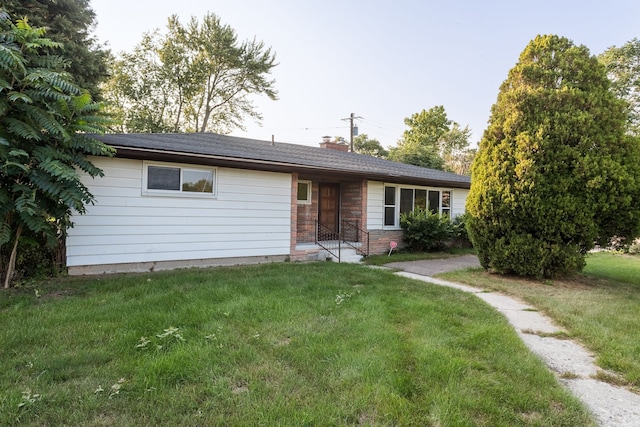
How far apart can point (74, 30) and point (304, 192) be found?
32.0 feet

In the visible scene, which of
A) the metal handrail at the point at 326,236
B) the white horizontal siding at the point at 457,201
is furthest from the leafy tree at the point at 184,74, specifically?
the metal handrail at the point at 326,236

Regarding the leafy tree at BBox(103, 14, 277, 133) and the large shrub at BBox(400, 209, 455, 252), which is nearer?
the large shrub at BBox(400, 209, 455, 252)

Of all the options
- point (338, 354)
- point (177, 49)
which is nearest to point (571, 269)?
point (338, 354)

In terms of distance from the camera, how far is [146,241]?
23.9 feet

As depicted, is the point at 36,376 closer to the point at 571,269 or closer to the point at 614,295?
the point at 614,295

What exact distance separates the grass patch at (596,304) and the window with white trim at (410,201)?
3871mm

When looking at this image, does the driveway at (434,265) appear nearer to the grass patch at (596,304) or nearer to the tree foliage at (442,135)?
the grass patch at (596,304)

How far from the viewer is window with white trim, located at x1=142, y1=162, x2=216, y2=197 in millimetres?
7273

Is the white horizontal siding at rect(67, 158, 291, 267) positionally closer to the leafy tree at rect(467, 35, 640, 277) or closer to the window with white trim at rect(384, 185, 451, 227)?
the window with white trim at rect(384, 185, 451, 227)

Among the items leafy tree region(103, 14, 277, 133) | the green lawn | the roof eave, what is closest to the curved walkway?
the green lawn

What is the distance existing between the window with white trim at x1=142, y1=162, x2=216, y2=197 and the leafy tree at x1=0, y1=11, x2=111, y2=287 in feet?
5.92

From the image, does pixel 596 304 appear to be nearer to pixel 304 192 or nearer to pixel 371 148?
pixel 304 192

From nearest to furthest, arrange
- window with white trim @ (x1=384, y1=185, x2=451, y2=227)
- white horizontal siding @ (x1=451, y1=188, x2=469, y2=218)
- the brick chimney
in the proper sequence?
window with white trim @ (x1=384, y1=185, x2=451, y2=227) < white horizontal siding @ (x1=451, y1=188, x2=469, y2=218) < the brick chimney

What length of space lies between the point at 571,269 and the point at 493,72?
9322mm
